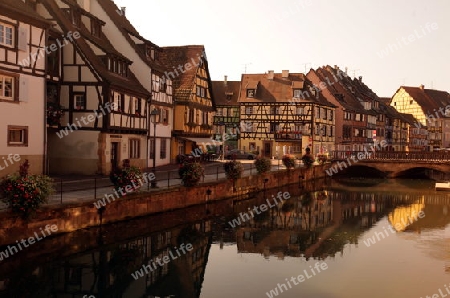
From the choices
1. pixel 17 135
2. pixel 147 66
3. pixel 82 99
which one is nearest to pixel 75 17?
pixel 82 99

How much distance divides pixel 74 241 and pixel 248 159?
130ft

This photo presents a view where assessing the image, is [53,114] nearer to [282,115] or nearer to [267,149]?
[267,149]

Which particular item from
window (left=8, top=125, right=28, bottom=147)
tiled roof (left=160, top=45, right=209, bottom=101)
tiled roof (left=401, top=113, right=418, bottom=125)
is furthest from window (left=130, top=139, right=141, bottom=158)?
tiled roof (left=401, top=113, right=418, bottom=125)

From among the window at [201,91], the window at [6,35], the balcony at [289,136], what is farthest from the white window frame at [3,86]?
the balcony at [289,136]

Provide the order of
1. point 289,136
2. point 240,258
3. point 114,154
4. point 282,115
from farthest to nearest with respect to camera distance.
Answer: point 282,115, point 289,136, point 114,154, point 240,258

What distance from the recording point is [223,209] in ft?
96.9

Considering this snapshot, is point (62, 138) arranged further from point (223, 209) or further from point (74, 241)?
point (74, 241)

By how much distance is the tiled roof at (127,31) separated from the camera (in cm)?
3547

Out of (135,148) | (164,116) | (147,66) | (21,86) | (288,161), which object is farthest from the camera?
(288,161)

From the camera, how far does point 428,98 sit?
103 meters

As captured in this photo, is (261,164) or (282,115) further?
(282,115)

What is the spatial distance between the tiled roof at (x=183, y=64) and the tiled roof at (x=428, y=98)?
67.7 meters

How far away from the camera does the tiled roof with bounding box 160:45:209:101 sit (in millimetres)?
43944

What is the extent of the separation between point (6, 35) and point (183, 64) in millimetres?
24582
